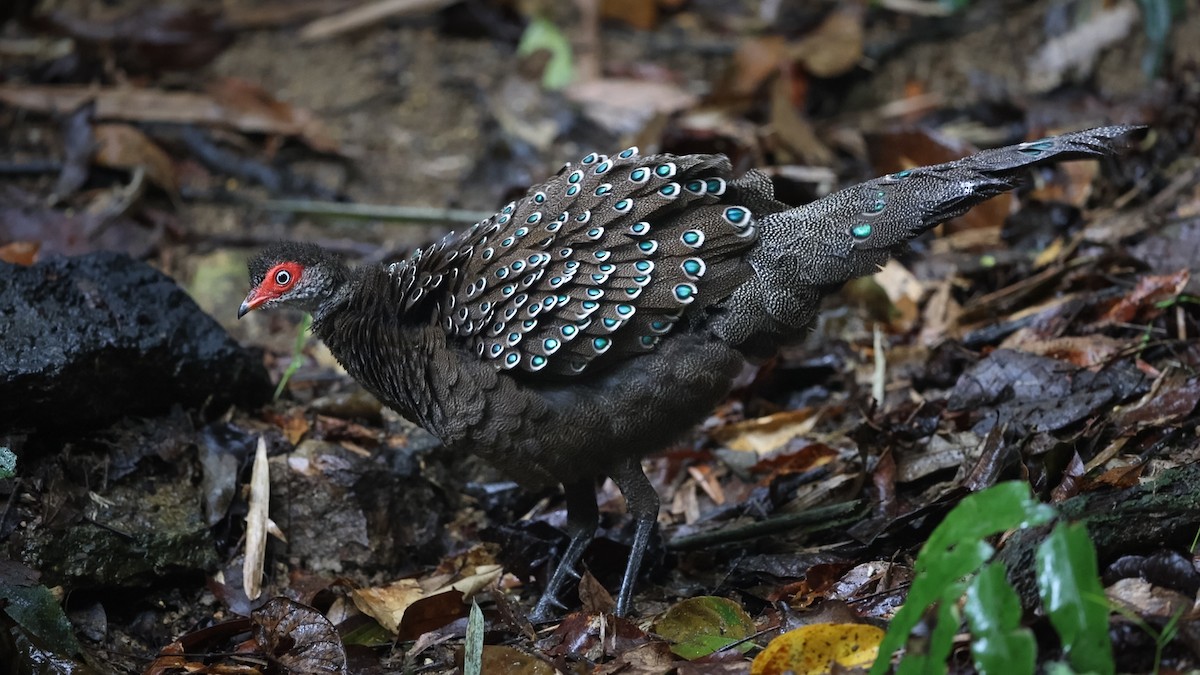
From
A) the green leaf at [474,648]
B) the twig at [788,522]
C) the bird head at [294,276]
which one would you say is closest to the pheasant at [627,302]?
the bird head at [294,276]

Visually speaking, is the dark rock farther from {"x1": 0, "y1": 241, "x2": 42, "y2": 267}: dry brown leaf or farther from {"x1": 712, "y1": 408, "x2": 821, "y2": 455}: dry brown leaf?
{"x1": 712, "y1": 408, "x2": 821, "y2": 455}: dry brown leaf

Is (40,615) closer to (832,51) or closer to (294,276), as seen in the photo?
(294,276)

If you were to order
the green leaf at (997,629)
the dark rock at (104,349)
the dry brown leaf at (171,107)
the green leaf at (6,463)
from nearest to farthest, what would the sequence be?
the green leaf at (997,629) < the green leaf at (6,463) < the dark rock at (104,349) < the dry brown leaf at (171,107)

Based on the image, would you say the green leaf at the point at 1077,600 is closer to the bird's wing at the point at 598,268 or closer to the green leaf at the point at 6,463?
the bird's wing at the point at 598,268

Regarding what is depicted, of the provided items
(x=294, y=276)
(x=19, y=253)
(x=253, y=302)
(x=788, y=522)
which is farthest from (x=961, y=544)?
(x=19, y=253)

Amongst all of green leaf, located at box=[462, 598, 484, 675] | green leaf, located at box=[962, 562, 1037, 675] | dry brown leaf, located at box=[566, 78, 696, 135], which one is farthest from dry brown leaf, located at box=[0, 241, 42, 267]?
green leaf, located at box=[962, 562, 1037, 675]

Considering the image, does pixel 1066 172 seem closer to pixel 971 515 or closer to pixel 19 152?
pixel 971 515
